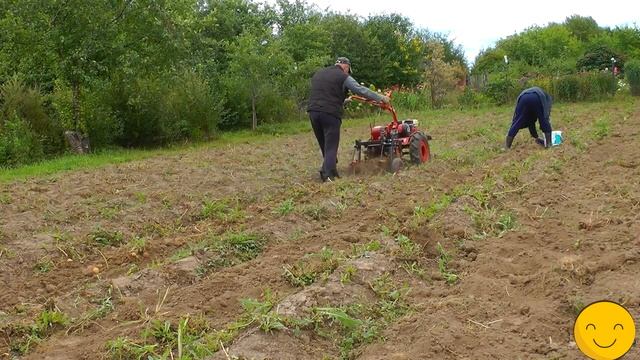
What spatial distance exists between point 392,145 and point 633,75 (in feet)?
57.1

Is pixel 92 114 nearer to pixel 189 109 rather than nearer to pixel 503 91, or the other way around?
pixel 189 109

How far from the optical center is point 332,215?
274 inches

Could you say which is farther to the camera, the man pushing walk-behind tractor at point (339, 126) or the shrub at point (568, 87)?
the shrub at point (568, 87)

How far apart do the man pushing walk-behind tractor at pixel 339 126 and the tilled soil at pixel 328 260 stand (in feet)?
1.25

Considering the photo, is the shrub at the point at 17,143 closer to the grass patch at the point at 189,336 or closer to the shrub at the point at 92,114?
the shrub at the point at 92,114

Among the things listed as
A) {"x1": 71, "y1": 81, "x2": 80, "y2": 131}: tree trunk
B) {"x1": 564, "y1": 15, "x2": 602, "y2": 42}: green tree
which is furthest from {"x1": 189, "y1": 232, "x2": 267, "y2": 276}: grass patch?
{"x1": 564, "y1": 15, "x2": 602, "y2": 42}: green tree

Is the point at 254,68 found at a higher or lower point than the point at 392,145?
higher

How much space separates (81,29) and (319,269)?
10.6 meters

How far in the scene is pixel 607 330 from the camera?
158cm

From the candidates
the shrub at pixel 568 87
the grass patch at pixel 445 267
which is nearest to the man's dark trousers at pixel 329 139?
the grass patch at pixel 445 267

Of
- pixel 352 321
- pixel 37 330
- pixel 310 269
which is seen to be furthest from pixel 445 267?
pixel 37 330

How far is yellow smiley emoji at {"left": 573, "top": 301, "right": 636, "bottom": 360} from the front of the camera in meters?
1.57

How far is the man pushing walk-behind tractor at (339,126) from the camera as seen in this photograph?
930 centimetres

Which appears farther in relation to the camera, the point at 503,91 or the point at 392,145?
the point at 503,91
